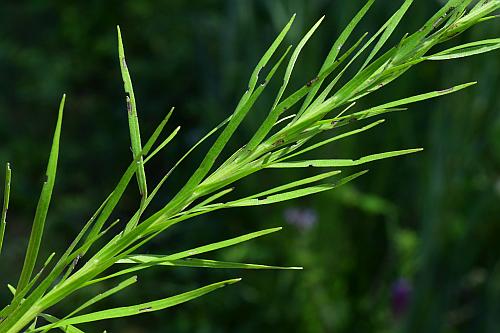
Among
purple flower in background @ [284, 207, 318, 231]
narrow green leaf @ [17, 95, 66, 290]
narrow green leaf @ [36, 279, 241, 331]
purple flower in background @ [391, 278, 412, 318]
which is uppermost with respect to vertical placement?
narrow green leaf @ [17, 95, 66, 290]

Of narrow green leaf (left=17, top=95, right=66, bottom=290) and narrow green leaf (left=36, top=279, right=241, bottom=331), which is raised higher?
narrow green leaf (left=17, top=95, right=66, bottom=290)

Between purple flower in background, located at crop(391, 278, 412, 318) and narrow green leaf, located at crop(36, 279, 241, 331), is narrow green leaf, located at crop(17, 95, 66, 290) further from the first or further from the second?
purple flower in background, located at crop(391, 278, 412, 318)

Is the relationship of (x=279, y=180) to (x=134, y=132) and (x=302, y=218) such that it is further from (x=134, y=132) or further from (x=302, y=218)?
(x=134, y=132)

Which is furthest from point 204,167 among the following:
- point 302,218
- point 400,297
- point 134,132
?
point 302,218

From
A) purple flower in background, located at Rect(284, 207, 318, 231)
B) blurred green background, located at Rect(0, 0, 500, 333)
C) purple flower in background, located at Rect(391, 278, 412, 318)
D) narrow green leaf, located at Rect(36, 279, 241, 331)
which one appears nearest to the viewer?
narrow green leaf, located at Rect(36, 279, 241, 331)

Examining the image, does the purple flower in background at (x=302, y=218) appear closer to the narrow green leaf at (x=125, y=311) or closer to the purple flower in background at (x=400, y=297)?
the purple flower in background at (x=400, y=297)

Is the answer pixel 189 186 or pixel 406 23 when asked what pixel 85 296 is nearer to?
pixel 406 23

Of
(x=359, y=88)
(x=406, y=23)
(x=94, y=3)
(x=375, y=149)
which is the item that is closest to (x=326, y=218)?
(x=375, y=149)

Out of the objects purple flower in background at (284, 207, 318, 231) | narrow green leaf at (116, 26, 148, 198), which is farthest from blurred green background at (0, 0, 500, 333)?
narrow green leaf at (116, 26, 148, 198)
